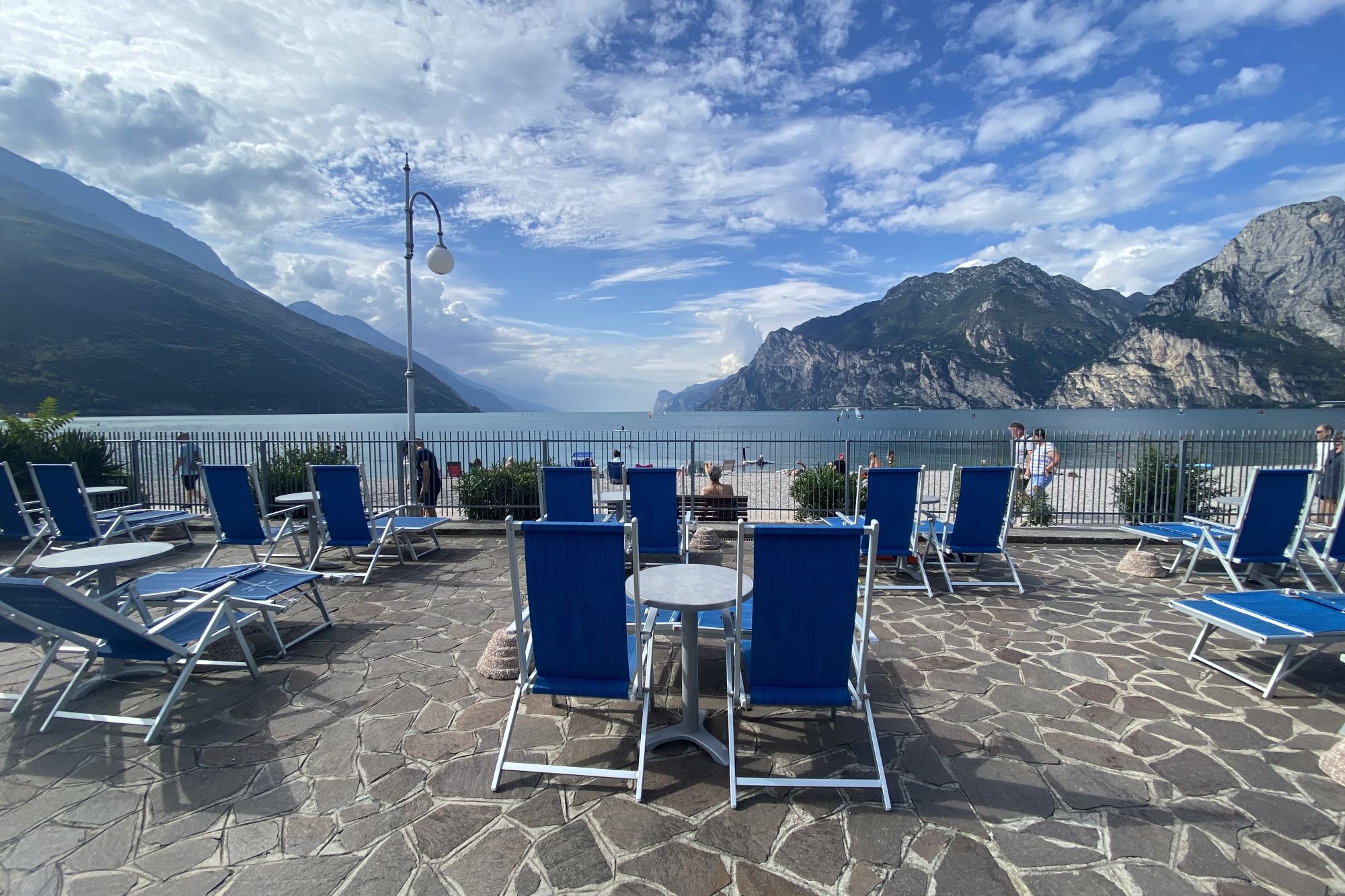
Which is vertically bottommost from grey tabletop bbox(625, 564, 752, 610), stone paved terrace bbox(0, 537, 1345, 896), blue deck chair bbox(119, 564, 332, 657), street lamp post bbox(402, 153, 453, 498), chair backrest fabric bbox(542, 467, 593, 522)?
stone paved terrace bbox(0, 537, 1345, 896)

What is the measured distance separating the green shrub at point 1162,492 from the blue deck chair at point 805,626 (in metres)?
8.71

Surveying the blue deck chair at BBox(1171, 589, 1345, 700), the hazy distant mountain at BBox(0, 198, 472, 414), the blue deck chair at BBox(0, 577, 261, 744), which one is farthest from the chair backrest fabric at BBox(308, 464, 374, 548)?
the hazy distant mountain at BBox(0, 198, 472, 414)

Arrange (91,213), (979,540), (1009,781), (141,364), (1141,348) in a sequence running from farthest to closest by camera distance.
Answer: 1. (91,213)
2. (1141,348)
3. (141,364)
4. (979,540)
5. (1009,781)

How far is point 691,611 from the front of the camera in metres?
2.75

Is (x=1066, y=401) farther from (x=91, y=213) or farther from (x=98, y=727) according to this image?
(x=91, y=213)

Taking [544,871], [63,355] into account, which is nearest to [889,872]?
[544,871]

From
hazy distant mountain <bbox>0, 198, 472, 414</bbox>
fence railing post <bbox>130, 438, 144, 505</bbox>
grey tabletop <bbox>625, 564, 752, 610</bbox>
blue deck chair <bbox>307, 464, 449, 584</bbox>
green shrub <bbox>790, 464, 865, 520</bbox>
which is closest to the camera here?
grey tabletop <bbox>625, 564, 752, 610</bbox>

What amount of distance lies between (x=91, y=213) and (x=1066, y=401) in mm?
271596

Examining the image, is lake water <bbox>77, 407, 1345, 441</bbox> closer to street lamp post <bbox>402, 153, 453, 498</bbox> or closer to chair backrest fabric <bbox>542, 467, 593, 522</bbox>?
street lamp post <bbox>402, 153, 453, 498</bbox>

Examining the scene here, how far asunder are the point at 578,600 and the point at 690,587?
658 millimetres

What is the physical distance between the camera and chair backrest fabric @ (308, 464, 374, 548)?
19.8ft

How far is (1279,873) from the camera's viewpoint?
2.08 meters

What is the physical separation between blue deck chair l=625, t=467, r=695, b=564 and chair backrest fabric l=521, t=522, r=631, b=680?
267 cm

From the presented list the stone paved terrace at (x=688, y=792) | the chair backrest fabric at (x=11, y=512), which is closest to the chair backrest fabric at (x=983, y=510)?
the stone paved terrace at (x=688, y=792)
